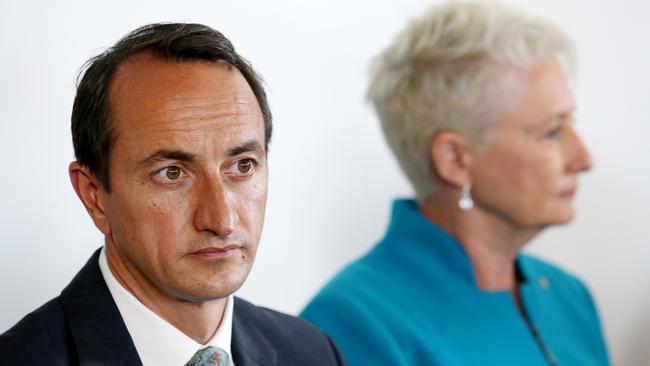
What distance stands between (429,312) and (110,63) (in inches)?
37.8

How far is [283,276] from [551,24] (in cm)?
68

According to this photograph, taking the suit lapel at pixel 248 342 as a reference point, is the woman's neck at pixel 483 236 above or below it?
below

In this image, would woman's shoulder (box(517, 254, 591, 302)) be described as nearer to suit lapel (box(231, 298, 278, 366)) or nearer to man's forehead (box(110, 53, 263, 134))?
suit lapel (box(231, 298, 278, 366))

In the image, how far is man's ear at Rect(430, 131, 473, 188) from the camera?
1.85 metres

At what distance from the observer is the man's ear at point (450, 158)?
185 centimetres

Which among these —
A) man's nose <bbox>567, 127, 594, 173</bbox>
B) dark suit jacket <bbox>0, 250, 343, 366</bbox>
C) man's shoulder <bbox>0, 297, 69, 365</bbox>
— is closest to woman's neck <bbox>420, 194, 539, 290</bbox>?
man's nose <bbox>567, 127, 594, 173</bbox>

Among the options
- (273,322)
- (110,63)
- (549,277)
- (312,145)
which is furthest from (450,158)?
(110,63)

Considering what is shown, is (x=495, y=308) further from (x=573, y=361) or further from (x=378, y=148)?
(x=378, y=148)

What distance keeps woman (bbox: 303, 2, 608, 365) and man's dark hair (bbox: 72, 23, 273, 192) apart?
796 mm

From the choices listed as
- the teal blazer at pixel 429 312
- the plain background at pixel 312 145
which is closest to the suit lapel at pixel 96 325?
the plain background at pixel 312 145

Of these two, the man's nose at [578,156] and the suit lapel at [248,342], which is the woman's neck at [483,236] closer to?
the man's nose at [578,156]

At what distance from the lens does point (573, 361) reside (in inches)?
75.8

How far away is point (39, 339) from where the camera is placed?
1.04 meters

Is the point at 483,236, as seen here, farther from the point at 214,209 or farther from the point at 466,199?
the point at 214,209
